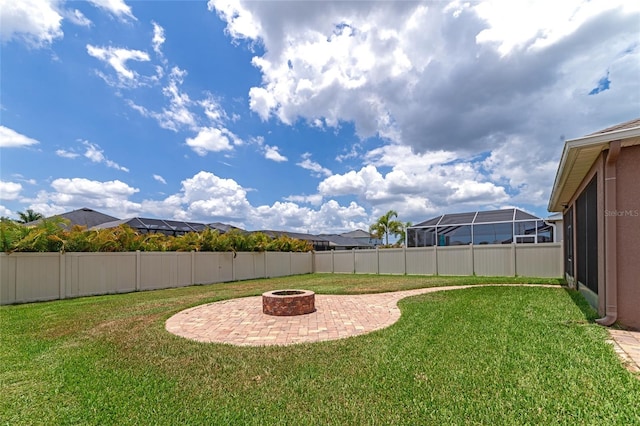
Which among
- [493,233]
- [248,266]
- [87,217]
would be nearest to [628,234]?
[248,266]

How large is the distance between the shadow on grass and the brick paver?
0.84m

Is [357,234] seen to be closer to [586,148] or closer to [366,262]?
[366,262]

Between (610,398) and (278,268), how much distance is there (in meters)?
17.9

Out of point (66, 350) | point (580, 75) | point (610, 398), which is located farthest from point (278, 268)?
point (610, 398)

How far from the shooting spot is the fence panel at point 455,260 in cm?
1605

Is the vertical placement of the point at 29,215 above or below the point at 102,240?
above

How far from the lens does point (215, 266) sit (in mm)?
16547

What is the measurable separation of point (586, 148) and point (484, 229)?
16.5 metres

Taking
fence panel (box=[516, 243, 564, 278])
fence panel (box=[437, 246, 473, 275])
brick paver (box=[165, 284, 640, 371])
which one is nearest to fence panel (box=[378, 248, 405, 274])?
fence panel (box=[437, 246, 473, 275])

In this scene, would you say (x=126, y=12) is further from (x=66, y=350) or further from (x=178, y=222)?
(x=178, y=222)

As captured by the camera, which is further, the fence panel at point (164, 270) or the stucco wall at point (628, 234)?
the fence panel at point (164, 270)

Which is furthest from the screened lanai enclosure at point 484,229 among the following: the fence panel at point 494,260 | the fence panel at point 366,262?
the fence panel at point 366,262

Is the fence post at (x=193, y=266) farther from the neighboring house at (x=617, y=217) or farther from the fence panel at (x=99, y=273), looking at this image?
the neighboring house at (x=617, y=217)

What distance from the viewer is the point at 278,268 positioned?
20.0 meters
